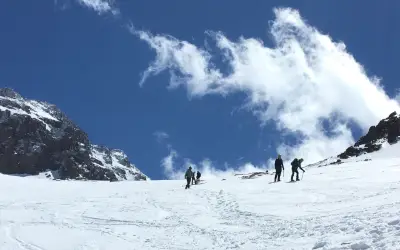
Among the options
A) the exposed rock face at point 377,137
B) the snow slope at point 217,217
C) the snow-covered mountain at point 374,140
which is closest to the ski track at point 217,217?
the snow slope at point 217,217

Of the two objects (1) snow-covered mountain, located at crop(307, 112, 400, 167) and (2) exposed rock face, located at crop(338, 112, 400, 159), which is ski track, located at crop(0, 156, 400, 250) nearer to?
(1) snow-covered mountain, located at crop(307, 112, 400, 167)

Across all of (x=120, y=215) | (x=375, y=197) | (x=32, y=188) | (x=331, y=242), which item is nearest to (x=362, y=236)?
(x=331, y=242)

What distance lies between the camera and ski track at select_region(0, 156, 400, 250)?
1870 cm

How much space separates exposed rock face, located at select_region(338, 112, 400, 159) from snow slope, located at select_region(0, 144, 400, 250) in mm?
51372

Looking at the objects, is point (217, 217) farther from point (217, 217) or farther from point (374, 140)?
point (374, 140)

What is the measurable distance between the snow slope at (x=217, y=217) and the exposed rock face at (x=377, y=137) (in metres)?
51.4

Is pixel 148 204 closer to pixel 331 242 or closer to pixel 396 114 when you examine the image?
pixel 331 242

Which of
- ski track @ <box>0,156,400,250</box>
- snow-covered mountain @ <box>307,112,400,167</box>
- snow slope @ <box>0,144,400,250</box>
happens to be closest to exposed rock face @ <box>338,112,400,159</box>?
snow-covered mountain @ <box>307,112,400,167</box>

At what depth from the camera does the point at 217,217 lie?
25.5 m

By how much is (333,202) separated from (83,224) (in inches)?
469

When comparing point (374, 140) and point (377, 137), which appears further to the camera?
point (377, 137)

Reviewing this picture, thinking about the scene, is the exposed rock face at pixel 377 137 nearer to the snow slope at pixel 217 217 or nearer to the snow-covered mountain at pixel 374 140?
the snow-covered mountain at pixel 374 140

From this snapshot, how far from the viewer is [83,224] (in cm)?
2500

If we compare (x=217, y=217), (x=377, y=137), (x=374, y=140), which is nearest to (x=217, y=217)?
(x=217, y=217)
